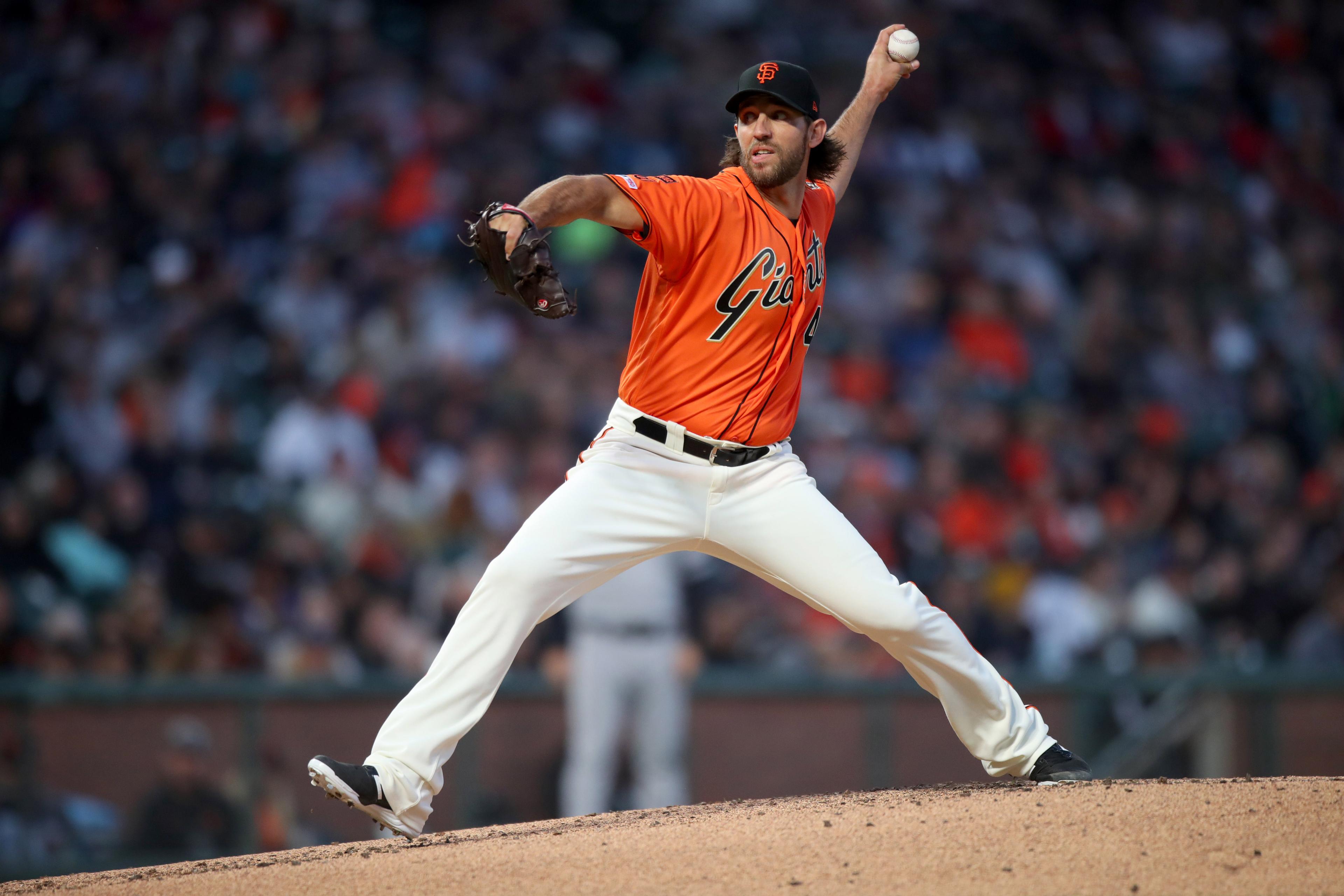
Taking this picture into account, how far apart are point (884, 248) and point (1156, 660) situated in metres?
3.63

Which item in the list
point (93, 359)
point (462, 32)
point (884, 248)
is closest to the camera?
point (93, 359)

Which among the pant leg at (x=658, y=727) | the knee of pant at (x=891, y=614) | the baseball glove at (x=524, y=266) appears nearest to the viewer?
the baseball glove at (x=524, y=266)

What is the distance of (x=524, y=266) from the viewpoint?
9.64 ft

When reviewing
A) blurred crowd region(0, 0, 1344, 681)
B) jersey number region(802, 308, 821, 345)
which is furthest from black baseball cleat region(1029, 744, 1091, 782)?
blurred crowd region(0, 0, 1344, 681)

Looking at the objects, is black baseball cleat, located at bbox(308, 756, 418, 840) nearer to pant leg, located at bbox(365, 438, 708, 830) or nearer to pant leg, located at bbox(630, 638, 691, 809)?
pant leg, located at bbox(365, 438, 708, 830)

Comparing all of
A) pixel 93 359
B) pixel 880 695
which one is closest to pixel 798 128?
pixel 880 695

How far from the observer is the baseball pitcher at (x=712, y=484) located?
345cm

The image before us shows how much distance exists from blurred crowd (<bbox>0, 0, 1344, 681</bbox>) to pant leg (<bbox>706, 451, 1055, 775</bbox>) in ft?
11.4

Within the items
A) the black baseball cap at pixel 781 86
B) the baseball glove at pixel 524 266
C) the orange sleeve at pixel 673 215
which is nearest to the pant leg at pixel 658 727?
the orange sleeve at pixel 673 215

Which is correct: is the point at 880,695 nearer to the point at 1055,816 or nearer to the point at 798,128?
the point at 1055,816

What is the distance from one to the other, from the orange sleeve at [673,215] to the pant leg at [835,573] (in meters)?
0.59

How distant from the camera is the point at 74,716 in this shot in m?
6.36

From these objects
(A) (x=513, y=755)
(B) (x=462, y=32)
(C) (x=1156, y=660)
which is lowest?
(A) (x=513, y=755)

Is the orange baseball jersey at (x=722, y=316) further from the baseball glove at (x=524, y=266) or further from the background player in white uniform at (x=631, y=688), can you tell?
the background player in white uniform at (x=631, y=688)
